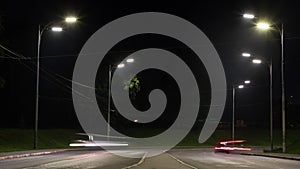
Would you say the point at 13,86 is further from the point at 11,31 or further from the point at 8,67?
the point at 11,31

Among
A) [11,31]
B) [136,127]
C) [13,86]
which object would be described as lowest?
[136,127]

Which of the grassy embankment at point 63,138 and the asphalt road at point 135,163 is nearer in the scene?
the asphalt road at point 135,163

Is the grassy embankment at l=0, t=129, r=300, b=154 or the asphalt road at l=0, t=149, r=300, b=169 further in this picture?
the grassy embankment at l=0, t=129, r=300, b=154

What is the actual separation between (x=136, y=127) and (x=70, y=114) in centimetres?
2050

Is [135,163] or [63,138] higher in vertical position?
[135,163]

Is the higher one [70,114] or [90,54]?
[90,54]

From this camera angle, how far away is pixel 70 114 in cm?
7256

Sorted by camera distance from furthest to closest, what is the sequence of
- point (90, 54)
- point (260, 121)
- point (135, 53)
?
1. point (260, 121)
2. point (135, 53)
3. point (90, 54)

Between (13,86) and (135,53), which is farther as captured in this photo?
(13,86)

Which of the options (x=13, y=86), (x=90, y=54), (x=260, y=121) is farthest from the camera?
(x=260, y=121)

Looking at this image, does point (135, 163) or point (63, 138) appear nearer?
point (135, 163)

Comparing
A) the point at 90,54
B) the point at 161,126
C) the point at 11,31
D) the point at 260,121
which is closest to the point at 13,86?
the point at 11,31

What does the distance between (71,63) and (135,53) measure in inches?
382

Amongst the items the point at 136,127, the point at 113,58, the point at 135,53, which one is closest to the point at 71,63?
the point at 113,58
